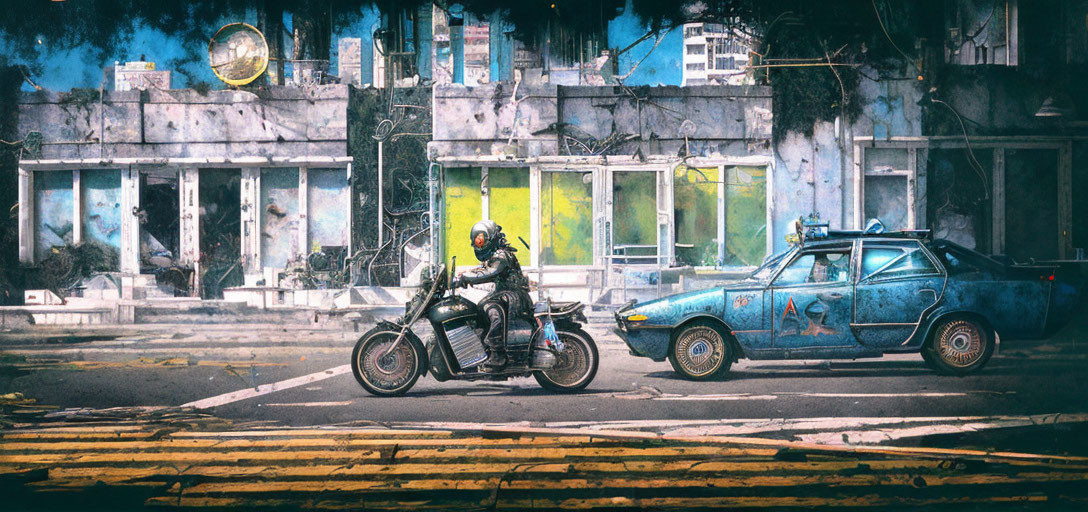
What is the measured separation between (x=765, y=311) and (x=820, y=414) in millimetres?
1242

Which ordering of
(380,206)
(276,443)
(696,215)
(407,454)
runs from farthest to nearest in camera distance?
(380,206) → (696,215) → (276,443) → (407,454)

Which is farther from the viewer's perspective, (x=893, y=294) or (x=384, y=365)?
(x=893, y=294)

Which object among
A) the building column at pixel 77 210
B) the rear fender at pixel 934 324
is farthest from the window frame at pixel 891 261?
the building column at pixel 77 210

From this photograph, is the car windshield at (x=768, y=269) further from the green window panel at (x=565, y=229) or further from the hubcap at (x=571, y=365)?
the hubcap at (x=571, y=365)

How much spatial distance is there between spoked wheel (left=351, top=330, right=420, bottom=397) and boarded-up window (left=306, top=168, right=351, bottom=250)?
7.20 feet

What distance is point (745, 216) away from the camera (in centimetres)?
848

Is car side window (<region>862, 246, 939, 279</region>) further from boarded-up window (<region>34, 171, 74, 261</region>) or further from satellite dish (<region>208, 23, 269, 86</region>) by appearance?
boarded-up window (<region>34, 171, 74, 261</region>)

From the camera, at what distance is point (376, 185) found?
390 inches

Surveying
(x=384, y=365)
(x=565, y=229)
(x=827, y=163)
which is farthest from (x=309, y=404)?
(x=827, y=163)

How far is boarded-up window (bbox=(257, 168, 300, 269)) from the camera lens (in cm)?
793

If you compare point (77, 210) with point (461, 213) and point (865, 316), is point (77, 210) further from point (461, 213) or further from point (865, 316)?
point (865, 316)

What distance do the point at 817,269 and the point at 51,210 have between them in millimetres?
6940

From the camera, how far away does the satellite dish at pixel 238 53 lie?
22.9ft

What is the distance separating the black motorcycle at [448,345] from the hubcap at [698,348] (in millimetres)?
904
